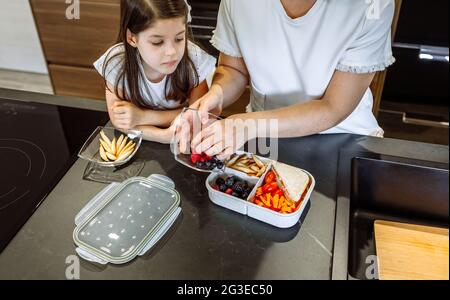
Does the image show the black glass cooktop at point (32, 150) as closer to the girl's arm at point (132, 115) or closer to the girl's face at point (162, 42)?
the girl's arm at point (132, 115)

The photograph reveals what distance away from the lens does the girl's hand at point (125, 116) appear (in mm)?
1087

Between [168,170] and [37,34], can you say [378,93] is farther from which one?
[37,34]

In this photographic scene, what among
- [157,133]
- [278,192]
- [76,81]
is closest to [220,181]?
[278,192]

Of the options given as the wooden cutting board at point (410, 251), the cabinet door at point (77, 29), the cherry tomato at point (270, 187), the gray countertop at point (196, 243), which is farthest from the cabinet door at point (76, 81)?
the wooden cutting board at point (410, 251)

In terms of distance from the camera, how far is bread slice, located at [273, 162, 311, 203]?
87 centimetres

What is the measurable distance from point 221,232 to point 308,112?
0.41 m

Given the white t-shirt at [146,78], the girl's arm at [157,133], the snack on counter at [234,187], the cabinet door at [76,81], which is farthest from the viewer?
the cabinet door at [76,81]

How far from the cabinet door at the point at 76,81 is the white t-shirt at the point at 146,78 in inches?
50.8

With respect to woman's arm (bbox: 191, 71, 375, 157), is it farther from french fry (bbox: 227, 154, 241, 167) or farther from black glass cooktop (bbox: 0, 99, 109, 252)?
black glass cooktop (bbox: 0, 99, 109, 252)

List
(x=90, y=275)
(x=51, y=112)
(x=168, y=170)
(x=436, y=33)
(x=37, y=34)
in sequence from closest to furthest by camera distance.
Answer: (x=90, y=275) → (x=168, y=170) → (x=51, y=112) → (x=436, y=33) → (x=37, y=34)

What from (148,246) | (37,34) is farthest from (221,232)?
(37,34)

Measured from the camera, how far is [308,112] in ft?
3.49

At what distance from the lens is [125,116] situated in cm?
109

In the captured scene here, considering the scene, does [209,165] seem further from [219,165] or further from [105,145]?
[105,145]
